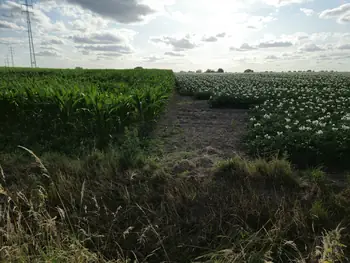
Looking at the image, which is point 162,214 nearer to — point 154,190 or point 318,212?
point 154,190

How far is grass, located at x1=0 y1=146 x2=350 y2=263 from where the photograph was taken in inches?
105

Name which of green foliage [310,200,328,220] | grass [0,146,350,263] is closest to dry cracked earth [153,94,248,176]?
grass [0,146,350,263]

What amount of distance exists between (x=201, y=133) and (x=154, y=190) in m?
3.70

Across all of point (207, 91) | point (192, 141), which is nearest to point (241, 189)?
point (192, 141)

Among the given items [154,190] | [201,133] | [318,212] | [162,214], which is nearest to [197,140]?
[201,133]

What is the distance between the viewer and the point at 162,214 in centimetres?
341

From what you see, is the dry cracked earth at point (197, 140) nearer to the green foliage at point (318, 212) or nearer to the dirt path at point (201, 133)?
the dirt path at point (201, 133)

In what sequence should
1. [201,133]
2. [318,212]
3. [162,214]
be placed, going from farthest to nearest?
[201,133]
[162,214]
[318,212]

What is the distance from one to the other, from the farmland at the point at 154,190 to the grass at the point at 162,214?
17mm

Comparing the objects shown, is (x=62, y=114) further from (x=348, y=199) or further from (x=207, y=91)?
(x=207, y=91)

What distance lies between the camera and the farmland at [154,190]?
275 cm

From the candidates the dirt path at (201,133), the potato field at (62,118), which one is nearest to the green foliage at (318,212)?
the dirt path at (201,133)

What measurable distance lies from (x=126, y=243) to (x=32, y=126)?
5049 millimetres

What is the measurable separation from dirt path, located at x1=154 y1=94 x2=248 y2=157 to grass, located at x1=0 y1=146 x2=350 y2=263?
4.95ft
